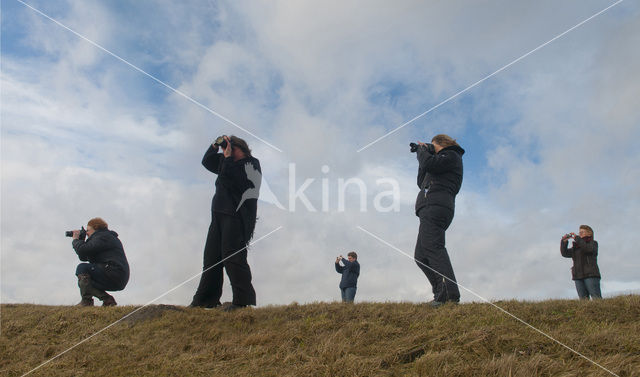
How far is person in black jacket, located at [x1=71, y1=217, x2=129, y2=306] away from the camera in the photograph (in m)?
8.35

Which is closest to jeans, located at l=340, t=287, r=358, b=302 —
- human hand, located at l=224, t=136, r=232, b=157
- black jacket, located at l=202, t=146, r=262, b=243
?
black jacket, located at l=202, t=146, r=262, b=243

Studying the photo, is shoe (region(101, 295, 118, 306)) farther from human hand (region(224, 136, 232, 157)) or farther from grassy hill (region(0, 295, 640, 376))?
human hand (region(224, 136, 232, 157))

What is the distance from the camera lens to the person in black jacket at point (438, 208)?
648cm

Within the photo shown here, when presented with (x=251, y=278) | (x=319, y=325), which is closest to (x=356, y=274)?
(x=251, y=278)

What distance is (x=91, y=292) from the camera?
27.5 ft

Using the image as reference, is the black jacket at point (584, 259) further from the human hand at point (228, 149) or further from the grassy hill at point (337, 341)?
the human hand at point (228, 149)

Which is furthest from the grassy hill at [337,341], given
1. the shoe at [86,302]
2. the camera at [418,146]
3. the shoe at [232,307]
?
the camera at [418,146]

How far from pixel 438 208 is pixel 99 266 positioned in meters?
6.00

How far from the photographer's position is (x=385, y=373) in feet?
15.0

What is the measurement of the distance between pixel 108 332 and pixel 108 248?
8.64ft

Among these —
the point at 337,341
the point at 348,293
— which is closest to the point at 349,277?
the point at 348,293

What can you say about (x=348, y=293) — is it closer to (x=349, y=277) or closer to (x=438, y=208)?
(x=349, y=277)

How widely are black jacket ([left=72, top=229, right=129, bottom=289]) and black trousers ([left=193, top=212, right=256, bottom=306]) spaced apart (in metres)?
2.14

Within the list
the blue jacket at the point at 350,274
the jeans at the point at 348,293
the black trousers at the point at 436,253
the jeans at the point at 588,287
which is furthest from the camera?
the blue jacket at the point at 350,274
